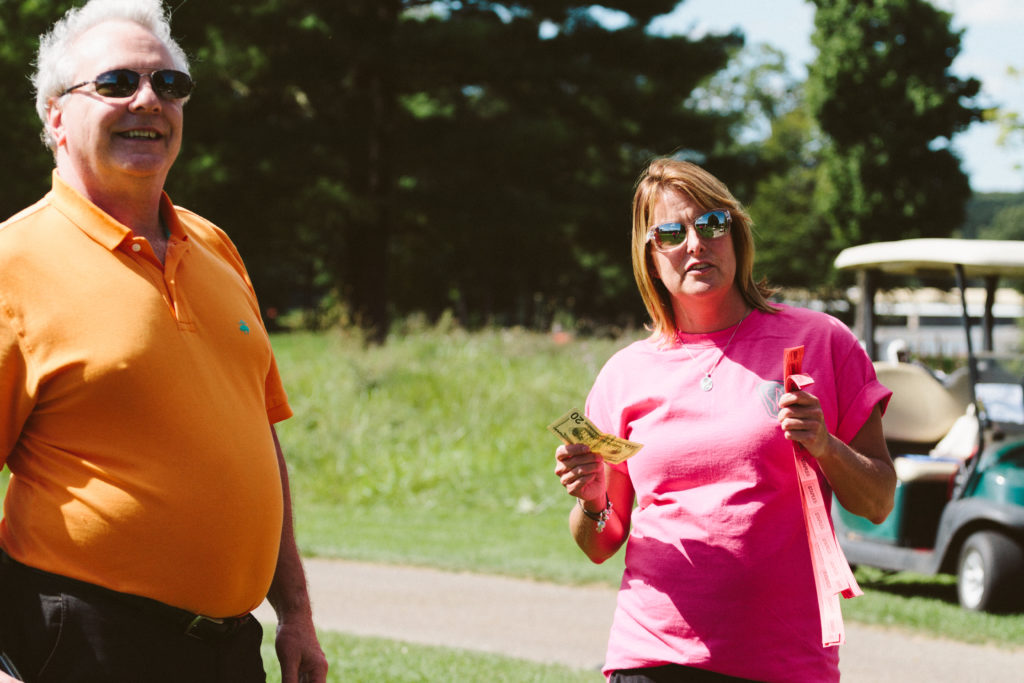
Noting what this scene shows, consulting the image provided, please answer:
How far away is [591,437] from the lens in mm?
2553

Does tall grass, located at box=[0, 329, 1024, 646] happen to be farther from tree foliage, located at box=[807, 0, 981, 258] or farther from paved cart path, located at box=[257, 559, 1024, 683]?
tree foliage, located at box=[807, 0, 981, 258]

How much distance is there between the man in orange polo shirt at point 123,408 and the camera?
2.21 m

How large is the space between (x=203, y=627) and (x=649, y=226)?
146 centimetres

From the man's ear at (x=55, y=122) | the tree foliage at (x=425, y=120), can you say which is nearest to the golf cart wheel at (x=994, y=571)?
the man's ear at (x=55, y=122)

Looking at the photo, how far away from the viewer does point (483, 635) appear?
6.74 meters

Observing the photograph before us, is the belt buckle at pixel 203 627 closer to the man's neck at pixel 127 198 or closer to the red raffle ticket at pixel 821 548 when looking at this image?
the man's neck at pixel 127 198

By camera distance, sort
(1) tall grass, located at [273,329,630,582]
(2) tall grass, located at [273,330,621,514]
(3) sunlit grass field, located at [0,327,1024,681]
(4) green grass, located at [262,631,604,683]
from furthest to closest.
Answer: (2) tall grass, located at [273,330,621,514], (1) tall grass, located at [273,329,630,582], (3) sunlit grass field, located at [0,327,1024,681], (4) green grass, located at [262,631,604,683]

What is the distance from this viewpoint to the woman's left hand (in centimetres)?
244

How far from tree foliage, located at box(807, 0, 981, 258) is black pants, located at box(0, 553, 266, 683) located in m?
28.3

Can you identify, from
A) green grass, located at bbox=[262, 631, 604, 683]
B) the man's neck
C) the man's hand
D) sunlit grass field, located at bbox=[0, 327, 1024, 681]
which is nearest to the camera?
the man's neck

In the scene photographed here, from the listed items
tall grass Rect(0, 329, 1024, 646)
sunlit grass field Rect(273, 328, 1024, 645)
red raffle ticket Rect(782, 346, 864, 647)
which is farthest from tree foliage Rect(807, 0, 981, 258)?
red raffle ticket Rect(782, 346, 864, 647)

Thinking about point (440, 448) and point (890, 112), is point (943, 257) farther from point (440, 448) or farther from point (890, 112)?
point (890, 112)

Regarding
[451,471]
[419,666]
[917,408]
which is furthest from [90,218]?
[451,471]

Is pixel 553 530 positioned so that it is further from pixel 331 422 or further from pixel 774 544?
pixel 774 544
